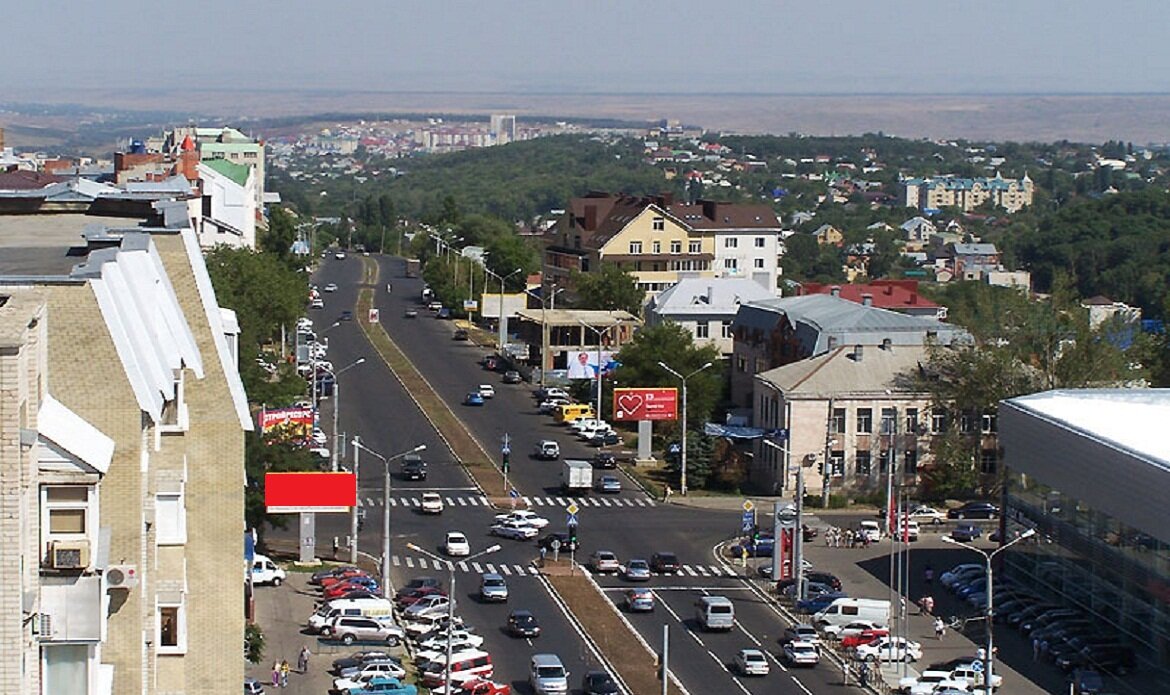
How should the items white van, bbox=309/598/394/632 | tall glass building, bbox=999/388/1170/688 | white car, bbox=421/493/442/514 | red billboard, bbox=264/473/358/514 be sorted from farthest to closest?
1. white car, bbox=421/493/442/514
2. red billboard, bbox=264/473/358/514
3. white van, bbox=309/598/394/632
4. tall glass building, bbox=999/388/1170/688

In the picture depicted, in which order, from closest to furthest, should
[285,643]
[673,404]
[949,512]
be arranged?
[285,643]
[949,512]
[673,404]

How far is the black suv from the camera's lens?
57625 millimetres

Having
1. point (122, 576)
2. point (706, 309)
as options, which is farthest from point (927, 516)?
point (122, 576)

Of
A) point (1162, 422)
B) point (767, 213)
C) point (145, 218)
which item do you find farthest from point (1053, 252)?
point (145, 218)

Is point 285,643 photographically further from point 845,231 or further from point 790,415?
point 845,231

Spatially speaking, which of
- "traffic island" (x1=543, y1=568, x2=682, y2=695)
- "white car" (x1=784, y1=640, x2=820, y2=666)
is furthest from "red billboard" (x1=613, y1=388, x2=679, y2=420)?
"white car" (x1=784, y1=640, x2=820, y2=666)

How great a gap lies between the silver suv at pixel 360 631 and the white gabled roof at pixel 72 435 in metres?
27.8

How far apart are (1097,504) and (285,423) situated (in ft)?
66.1

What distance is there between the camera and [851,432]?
56531 millimetres

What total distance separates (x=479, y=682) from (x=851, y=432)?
2380 cm

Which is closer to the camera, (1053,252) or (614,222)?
(614,222)

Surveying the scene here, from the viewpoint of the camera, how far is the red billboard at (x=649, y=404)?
193ft

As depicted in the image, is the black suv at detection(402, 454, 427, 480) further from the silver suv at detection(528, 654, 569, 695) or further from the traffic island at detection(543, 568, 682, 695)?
the silver suv at detection(528, 654, 569, 695)

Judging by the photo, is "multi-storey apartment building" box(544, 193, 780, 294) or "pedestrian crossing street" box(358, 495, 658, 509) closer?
"pedestrian crossing street" box(358, 495, 658, 509)
